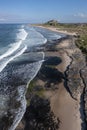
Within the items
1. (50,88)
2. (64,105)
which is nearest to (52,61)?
(50,88)

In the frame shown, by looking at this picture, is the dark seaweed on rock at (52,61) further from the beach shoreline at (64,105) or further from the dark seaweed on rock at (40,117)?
the dark seaweed on rock at (40,117)

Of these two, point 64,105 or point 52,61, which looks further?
point 52,61

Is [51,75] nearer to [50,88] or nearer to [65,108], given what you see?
[50,88]

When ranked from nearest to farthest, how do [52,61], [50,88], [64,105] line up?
[64,105], [50,88], [52,61]

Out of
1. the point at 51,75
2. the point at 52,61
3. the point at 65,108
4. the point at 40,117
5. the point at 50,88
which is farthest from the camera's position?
the point at 52,61

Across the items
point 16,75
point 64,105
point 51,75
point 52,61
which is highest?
point 64,105

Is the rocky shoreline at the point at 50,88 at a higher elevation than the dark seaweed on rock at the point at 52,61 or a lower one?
higher

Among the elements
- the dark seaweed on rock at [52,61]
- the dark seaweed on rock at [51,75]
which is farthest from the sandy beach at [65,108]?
the dark seaweed on rock at [52,61]

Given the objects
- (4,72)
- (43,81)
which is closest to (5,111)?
(43,81)

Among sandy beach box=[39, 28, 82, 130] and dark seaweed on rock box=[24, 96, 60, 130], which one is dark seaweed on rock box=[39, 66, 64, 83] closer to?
sandy beach box=[39, 28, 82, 130]

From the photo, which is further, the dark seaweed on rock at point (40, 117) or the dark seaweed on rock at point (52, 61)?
the dark seaweed on rock at point (52, 61)

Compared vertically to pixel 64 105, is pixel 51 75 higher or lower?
lower
